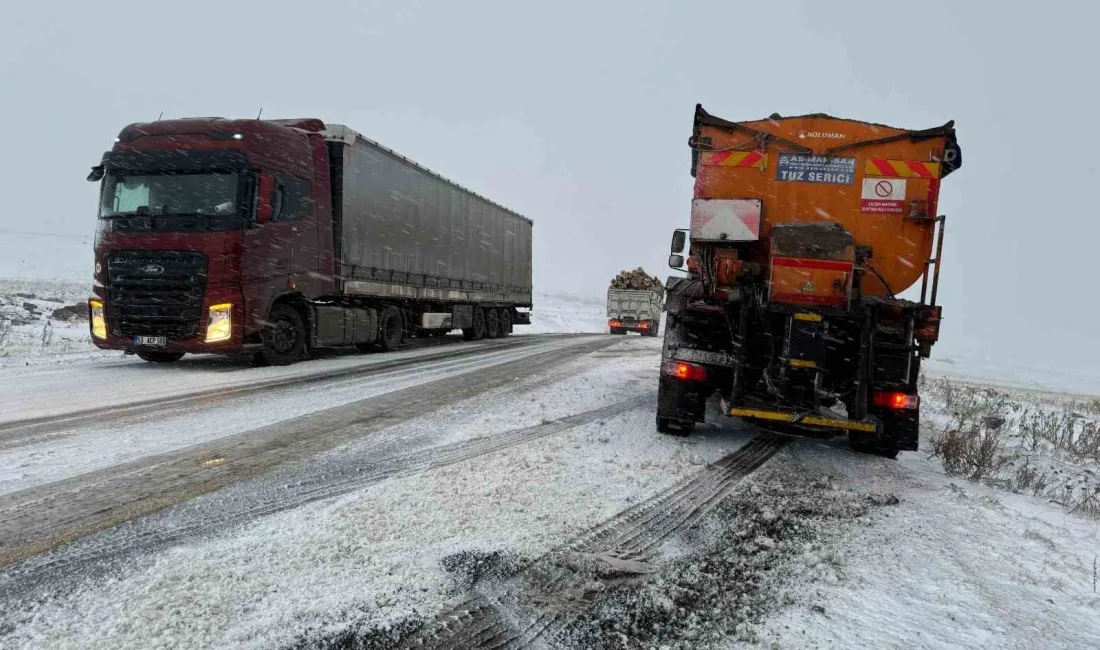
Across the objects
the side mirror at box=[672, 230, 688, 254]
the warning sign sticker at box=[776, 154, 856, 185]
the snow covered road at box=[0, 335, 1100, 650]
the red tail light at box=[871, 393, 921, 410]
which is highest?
the warning sign sticker at box=[776, 154, 856, 185]

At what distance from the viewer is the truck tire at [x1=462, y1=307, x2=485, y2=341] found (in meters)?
19.0

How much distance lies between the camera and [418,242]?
14406 mm

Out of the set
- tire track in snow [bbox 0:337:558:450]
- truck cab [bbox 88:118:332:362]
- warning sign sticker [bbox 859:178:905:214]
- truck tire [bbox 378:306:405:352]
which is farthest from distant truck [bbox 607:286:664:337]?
warning sign sticker [bbox 859:178:905:214]

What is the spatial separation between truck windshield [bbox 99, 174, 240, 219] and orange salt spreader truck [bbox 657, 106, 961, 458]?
6883 millimetres

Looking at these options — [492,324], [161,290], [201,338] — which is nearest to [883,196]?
[201,338]

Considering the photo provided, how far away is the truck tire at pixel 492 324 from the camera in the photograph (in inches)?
787

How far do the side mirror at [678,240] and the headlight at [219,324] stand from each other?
666 cm

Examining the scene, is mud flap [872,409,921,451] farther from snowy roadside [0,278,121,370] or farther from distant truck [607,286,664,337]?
distant truck [607,286,664,337]

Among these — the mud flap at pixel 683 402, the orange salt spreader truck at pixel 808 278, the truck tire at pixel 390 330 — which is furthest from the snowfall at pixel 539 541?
the truck tire at pixel 390 330

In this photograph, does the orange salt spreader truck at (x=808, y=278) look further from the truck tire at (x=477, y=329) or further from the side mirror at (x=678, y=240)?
the truck tire at (x=477, y=329)

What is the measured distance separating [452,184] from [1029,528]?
14.7 metres

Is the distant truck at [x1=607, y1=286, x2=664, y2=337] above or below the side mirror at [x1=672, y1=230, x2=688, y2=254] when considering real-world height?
below

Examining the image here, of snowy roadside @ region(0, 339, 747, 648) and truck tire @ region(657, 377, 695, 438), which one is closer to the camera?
snowy roadside @ region(0, 339, 747, 648)

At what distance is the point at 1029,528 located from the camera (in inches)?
141
